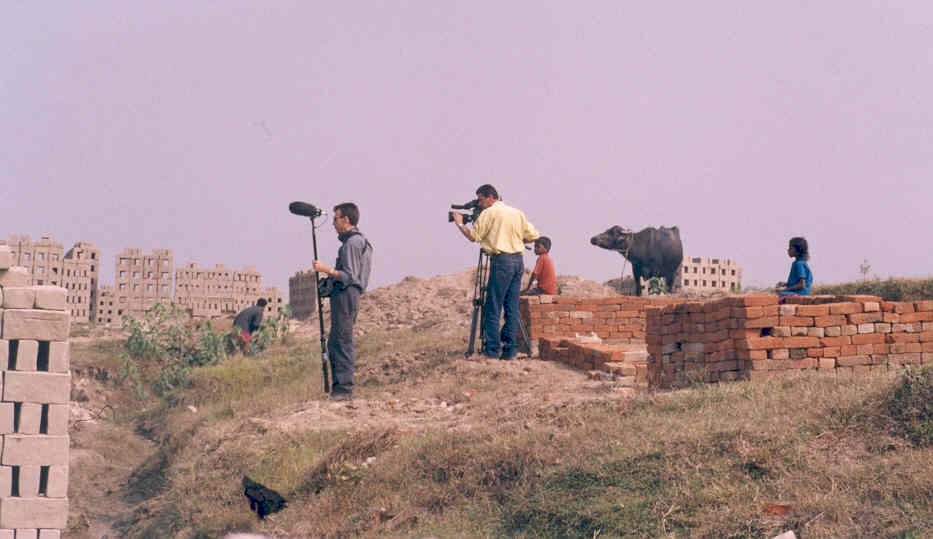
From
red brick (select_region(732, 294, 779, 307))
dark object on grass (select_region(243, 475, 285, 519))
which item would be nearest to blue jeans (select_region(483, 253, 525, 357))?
red brick (select_region(732, 294, 779, 307))

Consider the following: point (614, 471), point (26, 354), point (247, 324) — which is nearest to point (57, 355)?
point (26, 354)

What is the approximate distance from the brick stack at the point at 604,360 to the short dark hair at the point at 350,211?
2.76m

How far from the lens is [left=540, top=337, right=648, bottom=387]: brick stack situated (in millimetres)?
9219

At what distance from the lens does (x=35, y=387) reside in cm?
788

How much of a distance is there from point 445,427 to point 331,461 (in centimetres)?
119

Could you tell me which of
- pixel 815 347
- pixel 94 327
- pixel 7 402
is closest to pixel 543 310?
pixel 815 347

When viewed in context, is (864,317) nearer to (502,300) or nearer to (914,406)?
(914,406)

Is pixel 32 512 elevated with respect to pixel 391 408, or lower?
lower

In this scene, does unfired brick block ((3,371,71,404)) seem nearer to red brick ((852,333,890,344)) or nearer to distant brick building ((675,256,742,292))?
red brick ((852,333,890,344))

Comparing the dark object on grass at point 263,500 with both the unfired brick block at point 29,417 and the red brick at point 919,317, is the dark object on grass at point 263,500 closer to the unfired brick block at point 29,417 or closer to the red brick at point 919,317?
the unfired brick block at point 29,417

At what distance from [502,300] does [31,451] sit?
4807 mm

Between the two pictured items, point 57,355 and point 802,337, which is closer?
point 802,337

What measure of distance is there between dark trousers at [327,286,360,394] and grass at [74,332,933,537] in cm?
98

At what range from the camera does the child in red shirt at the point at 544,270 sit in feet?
39.0
